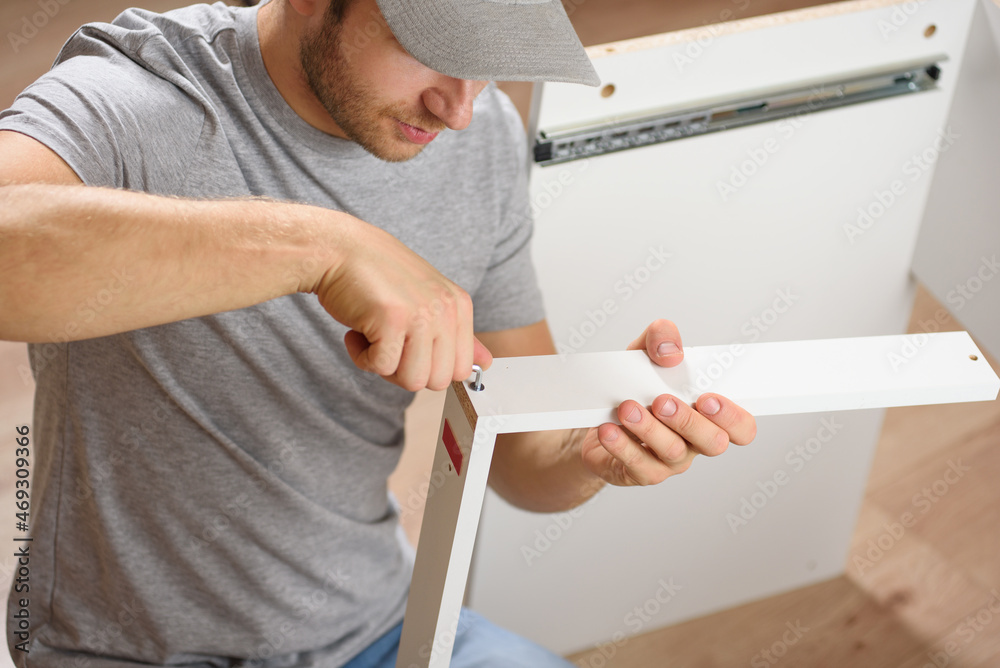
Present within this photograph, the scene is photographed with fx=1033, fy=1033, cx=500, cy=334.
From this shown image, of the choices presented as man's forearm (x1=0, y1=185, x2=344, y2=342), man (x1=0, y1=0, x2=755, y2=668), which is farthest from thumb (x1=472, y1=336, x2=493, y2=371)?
man's forearm (x1=0, y1=185, x2=344, y2=342)

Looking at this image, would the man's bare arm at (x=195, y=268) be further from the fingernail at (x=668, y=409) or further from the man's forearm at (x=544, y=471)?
the man's forearm at (x=544, y=471)

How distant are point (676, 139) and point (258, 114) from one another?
21.0 inches

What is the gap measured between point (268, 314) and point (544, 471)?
329mm

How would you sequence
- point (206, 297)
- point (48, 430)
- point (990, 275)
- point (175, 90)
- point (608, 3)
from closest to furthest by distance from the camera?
point (206, 297) < point (175, 90) < point (48, 430) < point (990, 275) < point (608, 3)

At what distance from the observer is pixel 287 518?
1062 mm

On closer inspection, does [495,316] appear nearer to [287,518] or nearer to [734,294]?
[287,518]

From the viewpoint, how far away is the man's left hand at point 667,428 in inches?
31.0

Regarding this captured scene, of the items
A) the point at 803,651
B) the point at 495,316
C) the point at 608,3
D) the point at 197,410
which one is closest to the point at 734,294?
the point at 495,316

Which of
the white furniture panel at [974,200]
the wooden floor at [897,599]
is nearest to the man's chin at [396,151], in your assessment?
the white furniture panel at [974,200]

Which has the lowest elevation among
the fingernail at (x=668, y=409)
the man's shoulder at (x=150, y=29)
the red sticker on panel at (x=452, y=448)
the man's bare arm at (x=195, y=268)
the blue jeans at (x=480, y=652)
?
the blue jeans at (x=480, y=652)

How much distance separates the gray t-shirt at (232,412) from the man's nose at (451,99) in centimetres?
13

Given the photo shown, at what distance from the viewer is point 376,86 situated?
89 centimetres

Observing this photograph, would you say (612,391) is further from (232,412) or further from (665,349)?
(232,412)

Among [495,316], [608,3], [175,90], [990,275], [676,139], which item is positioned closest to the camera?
[175,90]
